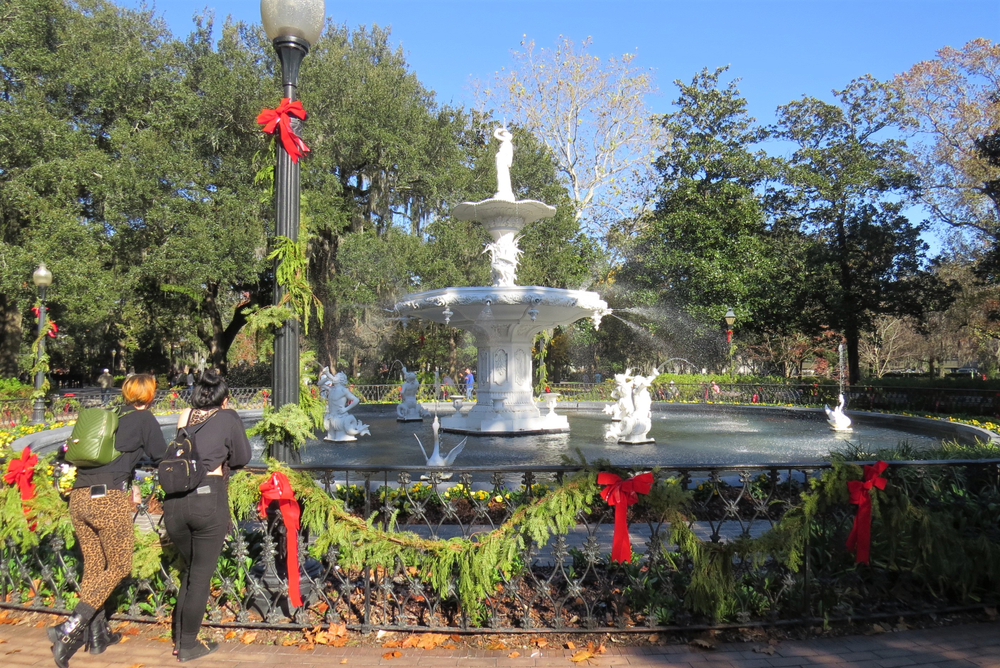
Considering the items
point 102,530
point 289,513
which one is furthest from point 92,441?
point 289,513

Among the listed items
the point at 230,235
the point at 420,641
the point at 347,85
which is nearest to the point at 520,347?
the point at 420,641

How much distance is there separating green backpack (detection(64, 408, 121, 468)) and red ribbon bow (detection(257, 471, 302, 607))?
95 centimetres

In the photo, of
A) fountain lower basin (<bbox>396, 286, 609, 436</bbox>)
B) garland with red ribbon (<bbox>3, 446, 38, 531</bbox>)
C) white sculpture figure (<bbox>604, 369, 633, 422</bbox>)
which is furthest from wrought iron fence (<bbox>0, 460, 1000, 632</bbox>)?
fountain lower basin (<bbox>396, 286, 609, 436</bbox>)

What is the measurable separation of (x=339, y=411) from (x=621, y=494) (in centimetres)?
1029

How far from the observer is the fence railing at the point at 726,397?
18.0 meters

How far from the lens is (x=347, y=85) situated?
2911cm

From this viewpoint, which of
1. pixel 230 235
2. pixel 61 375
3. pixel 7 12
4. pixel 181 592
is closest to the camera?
pixel 181 592

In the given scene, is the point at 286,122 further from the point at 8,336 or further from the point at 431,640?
the point at 8,336

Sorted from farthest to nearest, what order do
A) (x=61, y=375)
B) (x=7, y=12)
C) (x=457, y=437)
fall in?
(x=61, y=375) → (x=7, y=12) → (x=457, y=437)

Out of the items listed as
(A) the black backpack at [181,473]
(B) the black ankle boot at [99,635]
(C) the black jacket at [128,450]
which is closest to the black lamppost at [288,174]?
(C) the black jacket at [128,450]

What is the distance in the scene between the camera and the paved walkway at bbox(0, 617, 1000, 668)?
4.00 m

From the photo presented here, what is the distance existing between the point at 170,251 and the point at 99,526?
23425mm

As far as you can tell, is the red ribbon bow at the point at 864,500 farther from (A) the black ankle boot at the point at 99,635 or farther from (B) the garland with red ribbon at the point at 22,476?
(B) the garland with red ribbon at the point at 22,476

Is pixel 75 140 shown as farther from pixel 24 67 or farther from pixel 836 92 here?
pixel 836 92
